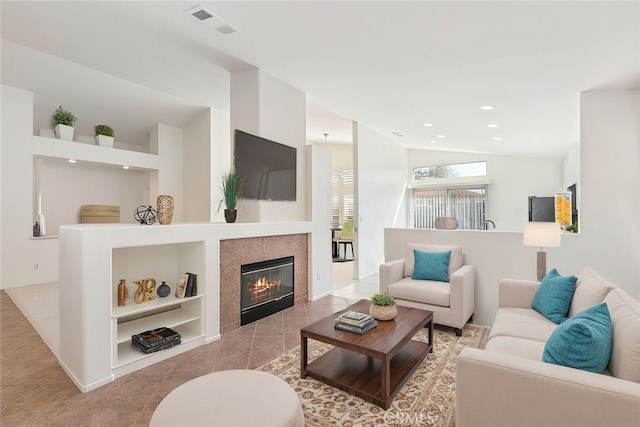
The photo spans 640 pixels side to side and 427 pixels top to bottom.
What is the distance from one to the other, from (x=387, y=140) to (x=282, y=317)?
17.6ft

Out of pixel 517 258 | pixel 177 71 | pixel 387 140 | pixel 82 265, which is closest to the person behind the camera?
pixel 82 265

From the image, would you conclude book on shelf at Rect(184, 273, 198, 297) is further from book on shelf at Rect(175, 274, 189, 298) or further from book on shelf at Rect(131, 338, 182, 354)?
book on shelf at Rect(131, 338, 182, 354)

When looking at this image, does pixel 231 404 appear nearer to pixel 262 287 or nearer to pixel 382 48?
pixel 262 287

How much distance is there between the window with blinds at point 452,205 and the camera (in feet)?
27.2

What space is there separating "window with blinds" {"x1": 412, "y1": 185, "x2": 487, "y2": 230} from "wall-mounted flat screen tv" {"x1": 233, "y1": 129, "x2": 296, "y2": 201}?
18.5ft

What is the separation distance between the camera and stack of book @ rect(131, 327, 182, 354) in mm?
2688

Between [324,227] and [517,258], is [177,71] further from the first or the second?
[517,258]

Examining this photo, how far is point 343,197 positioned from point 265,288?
237 inches

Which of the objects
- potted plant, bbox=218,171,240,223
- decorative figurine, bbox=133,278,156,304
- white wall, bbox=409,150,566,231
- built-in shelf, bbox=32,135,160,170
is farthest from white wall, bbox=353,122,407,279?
built-in shelf, bbox=32,135,160,170

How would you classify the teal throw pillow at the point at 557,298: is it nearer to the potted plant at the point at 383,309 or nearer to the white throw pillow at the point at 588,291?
the white throw pillow at the point at 588,291

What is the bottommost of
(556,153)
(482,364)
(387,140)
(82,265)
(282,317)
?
(282,317)

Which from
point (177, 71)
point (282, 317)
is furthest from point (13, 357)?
point (177, 71)

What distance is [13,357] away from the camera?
2.82 meters

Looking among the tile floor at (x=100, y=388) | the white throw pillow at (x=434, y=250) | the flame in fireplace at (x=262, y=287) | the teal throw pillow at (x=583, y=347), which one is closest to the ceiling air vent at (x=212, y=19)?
the flame in fireplace at (x=262, y=287)
